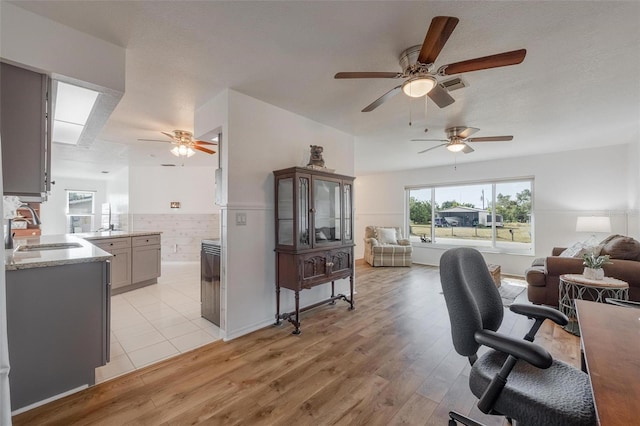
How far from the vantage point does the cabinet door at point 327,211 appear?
10.2 ft

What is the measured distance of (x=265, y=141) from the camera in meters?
3.01

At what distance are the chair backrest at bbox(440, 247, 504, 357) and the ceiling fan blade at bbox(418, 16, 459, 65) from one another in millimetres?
1204

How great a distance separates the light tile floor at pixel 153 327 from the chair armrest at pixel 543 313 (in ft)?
8.47

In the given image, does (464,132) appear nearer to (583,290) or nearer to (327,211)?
(327,211)

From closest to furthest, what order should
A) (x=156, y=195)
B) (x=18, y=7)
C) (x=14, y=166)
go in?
(x=18, y=7)
(x=14, y=166)
(x=156, y=195)

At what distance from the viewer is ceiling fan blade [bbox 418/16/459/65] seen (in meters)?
1.38

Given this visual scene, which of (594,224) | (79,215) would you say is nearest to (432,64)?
(594,224)

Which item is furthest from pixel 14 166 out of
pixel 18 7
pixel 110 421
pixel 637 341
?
pixel 637 341

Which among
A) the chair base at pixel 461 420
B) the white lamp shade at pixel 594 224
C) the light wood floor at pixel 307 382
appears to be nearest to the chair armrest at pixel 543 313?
the chair base at pixel 461 420

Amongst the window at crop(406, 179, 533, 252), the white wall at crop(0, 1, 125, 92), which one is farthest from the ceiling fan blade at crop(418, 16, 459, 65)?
the window at crop(406, 179, 533, 252)

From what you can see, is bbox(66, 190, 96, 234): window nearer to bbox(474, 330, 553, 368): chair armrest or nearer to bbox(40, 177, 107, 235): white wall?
bbox(40, 177, 107, 235): white wall

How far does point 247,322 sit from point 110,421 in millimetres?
1315

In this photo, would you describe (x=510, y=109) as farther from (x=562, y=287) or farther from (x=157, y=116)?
(x=157, y=116)

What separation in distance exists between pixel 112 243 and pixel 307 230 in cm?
313
